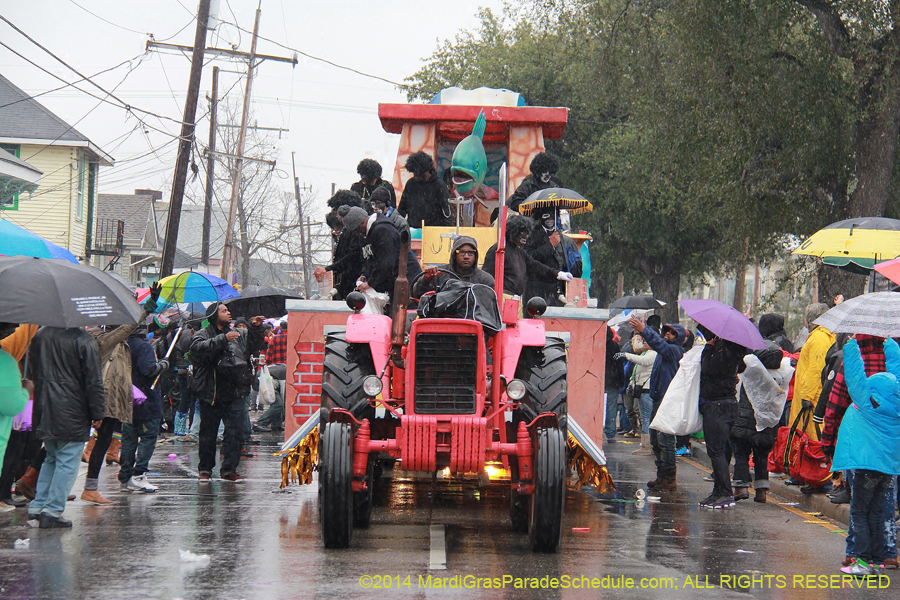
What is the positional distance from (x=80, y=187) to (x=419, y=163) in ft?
78.3

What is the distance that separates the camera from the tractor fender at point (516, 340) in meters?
7.52

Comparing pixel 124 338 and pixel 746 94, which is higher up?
pixel 746 94

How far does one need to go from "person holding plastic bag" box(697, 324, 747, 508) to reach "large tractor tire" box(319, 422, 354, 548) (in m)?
4.42

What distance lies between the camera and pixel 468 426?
21.9 ft

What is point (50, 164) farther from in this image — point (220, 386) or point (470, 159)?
point (470, 159)

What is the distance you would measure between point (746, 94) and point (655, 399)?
698 cm

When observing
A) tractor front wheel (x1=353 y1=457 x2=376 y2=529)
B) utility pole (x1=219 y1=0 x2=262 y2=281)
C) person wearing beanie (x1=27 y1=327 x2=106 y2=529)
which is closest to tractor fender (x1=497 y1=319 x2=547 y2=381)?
tractor front wheel (x1=353 y1=457 x2=376 y2=529)

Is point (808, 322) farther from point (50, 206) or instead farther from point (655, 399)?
point (50, 206)

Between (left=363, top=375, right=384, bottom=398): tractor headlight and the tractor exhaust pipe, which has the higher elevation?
the tractor exhaust pipe

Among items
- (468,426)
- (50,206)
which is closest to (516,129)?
(468,426)

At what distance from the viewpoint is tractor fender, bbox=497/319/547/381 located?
296 inches

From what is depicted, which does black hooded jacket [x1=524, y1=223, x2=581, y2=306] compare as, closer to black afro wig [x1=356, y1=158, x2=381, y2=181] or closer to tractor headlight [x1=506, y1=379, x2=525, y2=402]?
black afro wig [x1=356, y1=158, x2=381, y2=181]

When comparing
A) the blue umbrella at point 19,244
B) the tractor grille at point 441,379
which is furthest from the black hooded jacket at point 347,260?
the tractor grille at point 441,379

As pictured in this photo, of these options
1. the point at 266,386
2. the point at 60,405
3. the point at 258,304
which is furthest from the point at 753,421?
the point at 258,304
